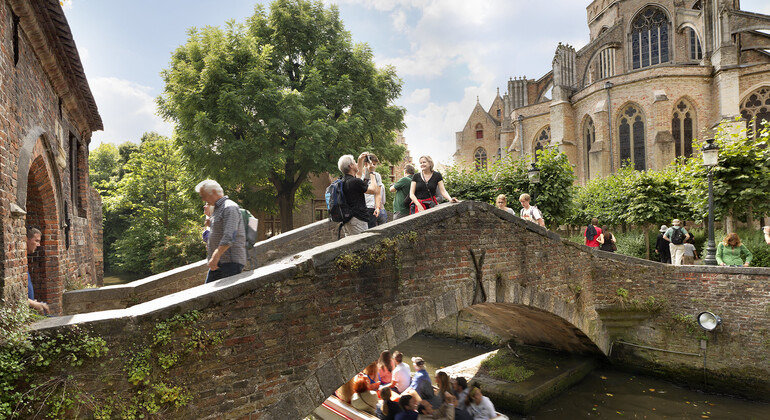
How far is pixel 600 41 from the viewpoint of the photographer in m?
29.9

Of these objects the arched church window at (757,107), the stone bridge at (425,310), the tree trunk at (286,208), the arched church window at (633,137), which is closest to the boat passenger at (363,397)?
the stone bridge at (425,310)

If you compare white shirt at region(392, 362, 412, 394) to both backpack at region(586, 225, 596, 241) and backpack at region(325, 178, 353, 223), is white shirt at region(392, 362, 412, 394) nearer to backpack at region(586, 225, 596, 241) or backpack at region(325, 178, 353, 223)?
backpack at region(325, 178, 353, 223)

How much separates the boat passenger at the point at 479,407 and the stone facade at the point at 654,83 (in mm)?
13919

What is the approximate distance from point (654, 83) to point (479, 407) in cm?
2349

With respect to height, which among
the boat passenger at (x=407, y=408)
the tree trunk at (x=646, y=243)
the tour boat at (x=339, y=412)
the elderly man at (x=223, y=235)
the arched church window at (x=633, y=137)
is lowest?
the tour boat at (x=339, y=412)

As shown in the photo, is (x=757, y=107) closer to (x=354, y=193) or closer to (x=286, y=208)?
(x=286, y=208)

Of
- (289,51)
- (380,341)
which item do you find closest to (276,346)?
(380,341)

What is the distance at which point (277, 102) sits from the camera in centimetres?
1516

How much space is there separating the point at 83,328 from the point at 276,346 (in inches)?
69.3

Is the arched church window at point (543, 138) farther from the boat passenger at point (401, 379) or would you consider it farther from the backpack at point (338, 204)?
the backpack at point (338, 204)

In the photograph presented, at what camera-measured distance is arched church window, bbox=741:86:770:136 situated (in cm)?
2203

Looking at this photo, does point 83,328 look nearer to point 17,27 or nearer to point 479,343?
point 17,27

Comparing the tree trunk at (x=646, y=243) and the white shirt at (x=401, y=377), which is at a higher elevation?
the tree trunk at (x=646, y=243)

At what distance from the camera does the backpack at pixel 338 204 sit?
6043mm
